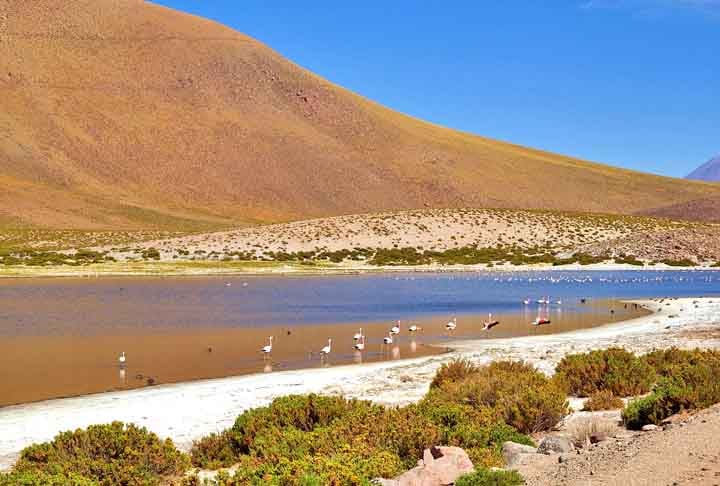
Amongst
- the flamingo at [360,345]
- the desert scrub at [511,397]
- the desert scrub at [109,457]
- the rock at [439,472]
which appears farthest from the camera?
the flamingo at [360,345]

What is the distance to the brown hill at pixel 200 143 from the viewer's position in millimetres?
117125

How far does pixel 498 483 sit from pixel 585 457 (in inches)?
41.6

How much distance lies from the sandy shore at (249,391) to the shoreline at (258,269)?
101ft

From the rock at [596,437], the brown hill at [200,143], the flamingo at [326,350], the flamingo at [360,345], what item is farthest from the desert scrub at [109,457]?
the brown hill at [200,143]

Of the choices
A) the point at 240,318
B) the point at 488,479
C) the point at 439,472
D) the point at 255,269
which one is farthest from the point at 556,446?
the point at 255,269

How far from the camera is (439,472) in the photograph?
7.67 metres

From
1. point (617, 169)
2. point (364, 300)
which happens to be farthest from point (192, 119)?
point (364, 300)

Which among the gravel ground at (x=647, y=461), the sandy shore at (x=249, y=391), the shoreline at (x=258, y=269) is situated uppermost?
the shoreline at (x=258, y=269)

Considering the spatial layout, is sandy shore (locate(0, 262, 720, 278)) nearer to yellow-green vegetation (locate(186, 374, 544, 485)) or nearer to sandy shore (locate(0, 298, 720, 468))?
sandy shore (locate(0, 298, 720, 468))

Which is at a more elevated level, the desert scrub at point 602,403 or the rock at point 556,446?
the rock at point 556,446

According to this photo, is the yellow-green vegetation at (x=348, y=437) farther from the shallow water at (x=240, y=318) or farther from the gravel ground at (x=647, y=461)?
the shallow water at (x=240, y=318)

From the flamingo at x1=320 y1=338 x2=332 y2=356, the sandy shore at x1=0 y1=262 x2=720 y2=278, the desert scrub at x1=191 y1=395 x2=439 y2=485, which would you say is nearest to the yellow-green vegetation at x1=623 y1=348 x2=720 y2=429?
the desert scrub at x1=191 y1=395 x2=439 y2=485

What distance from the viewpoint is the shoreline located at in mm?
49153

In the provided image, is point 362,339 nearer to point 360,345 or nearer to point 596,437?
point 360,345
